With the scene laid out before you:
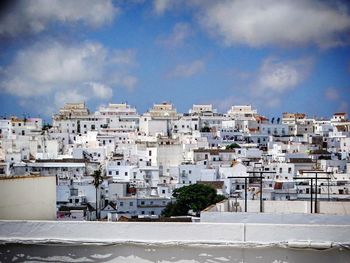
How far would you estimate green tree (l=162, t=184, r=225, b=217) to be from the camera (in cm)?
1628

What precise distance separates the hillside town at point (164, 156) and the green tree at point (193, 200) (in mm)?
546

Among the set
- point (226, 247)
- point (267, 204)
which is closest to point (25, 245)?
point (226, 247)

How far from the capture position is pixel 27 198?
326 centimetres

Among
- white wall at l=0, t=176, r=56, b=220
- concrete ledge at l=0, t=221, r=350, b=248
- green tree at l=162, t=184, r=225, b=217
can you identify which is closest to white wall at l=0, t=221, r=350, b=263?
concrete ledge at l=0, t=221, r=350, b=248

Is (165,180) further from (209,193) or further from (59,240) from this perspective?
(59,240)

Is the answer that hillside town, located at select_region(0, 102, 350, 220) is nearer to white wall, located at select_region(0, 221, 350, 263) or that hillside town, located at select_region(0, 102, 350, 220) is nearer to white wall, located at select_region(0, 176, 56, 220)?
white wall, located at select_region(0, 176, 56, 220)

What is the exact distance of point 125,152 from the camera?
96.0 feet

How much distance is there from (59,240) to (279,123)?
38364 millimetres

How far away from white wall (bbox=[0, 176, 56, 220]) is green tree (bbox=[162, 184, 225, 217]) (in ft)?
41.2

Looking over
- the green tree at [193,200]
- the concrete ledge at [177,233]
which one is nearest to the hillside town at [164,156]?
the green tree at [193,200]

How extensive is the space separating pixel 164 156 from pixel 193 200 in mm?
10803

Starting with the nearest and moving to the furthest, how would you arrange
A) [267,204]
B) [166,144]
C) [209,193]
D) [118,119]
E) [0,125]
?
[267,204] → [209,193] → [166,144] → [0,125] → [118,119]

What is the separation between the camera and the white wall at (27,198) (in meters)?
3.14

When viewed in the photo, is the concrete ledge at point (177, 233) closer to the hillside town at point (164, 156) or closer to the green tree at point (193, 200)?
the hillside town at point (164, 156)
